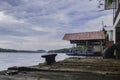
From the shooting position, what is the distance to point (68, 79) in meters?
5.11

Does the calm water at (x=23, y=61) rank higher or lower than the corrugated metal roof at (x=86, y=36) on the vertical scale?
lower

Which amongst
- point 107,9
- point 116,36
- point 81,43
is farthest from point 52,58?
point 81,43

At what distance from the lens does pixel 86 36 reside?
139ft

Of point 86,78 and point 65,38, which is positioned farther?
point 65,38

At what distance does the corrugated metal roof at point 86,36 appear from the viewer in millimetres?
40487

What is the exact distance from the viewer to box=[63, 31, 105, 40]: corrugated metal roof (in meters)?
40.5

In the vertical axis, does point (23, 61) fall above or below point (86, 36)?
below

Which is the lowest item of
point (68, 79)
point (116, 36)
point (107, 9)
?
point (68, 79)

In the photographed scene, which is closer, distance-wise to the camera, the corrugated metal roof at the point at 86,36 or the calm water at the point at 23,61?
the corrugated metal roof at the point at 86,36

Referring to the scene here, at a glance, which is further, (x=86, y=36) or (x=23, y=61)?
(x=23, y=61)

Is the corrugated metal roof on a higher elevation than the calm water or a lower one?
higher

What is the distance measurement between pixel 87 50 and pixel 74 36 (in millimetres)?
3314

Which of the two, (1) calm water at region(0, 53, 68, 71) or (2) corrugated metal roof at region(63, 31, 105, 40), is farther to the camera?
(1) calm water at region(0, 53, 68, 71)

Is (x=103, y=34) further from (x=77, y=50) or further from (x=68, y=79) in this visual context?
(x=68, y=79)
